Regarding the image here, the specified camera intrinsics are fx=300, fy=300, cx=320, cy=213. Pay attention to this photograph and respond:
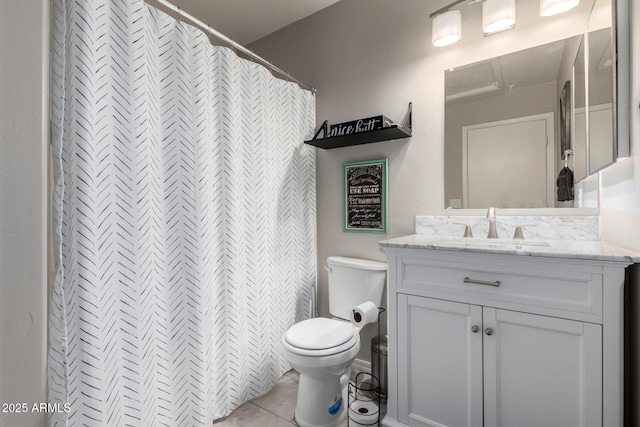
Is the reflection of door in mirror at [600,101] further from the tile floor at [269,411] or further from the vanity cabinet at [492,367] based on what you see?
the tile floor at [269,411]

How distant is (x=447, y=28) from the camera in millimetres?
1604

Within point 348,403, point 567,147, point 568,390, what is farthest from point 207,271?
point 567,147

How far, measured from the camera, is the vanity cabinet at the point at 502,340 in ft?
3.25

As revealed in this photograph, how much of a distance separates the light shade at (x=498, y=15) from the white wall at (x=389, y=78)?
0.38 feet

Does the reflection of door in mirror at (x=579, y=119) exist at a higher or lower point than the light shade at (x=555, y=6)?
lower

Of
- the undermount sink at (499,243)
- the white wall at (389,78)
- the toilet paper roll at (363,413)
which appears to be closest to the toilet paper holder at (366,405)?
the toilet paper roll at (363,413)

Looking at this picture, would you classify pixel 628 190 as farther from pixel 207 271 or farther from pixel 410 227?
pixel 207 271

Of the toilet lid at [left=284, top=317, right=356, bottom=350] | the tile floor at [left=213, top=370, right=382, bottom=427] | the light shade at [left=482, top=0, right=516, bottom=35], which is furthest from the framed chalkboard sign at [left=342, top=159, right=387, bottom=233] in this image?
the tile floor at [left=213, top=370, right=382, bottom=427]

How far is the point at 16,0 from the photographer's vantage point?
0.79 meters

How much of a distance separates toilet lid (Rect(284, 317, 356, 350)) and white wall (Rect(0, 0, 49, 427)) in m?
0.95

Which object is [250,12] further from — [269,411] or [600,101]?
[269,411]

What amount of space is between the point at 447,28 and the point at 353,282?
5.00ft

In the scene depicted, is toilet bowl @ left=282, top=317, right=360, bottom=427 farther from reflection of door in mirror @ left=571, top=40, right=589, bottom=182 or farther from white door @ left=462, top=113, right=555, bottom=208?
reflection of door in mirror @ left=571, top=40, right=589, bottom=182

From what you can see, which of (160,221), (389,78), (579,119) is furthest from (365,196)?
(160,221)
